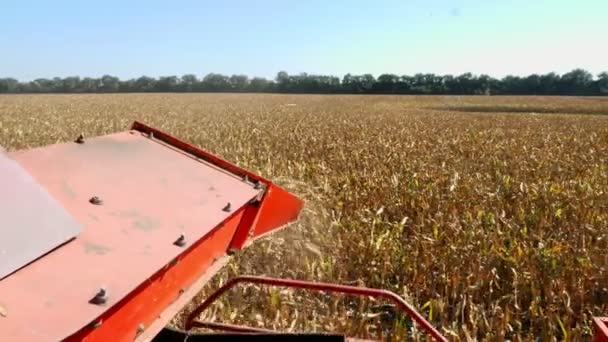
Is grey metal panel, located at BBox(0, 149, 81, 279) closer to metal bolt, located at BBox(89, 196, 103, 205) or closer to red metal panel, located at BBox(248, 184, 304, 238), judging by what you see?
metal bolt, located at BBox(89, 196, 103, 205)

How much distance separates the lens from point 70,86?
6638 centimetres

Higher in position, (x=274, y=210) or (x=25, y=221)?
(x=25, y=221)

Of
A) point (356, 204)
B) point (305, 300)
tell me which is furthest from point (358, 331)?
point (356, 204)

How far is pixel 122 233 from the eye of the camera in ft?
5.21

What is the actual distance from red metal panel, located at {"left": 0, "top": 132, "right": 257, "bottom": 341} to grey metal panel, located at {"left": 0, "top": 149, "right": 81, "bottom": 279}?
0.09 ft

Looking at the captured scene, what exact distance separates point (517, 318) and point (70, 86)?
230ft

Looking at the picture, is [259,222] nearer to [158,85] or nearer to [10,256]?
[10,256]

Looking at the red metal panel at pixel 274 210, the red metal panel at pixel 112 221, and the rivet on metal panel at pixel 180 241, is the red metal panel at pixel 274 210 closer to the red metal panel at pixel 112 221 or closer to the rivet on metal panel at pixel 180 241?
the red metal panel at pixel 112 221

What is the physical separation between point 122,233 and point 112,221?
0.21 ft

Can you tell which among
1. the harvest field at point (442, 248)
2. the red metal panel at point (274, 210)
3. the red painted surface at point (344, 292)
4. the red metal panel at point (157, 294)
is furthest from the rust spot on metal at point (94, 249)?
the harvest field at point (442, 248)

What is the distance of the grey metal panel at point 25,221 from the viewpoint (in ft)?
4.14

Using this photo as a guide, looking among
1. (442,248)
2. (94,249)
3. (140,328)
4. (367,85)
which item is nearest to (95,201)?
(94,249)

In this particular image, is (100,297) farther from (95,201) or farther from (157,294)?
(95,201)

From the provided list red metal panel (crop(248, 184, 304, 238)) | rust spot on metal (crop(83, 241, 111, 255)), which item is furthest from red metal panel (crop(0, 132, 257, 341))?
red metal panel (crop(248, 184, 304, 238))
